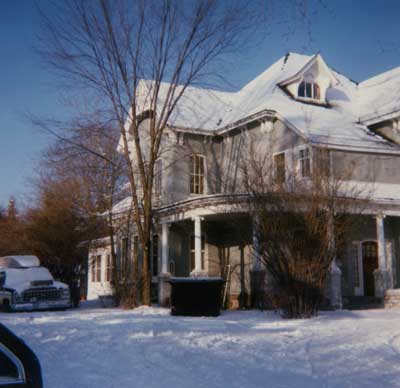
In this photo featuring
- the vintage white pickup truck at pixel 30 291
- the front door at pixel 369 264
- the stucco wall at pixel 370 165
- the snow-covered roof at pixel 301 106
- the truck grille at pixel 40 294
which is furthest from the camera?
the front door at pixel 369 264

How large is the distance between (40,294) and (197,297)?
572 cm

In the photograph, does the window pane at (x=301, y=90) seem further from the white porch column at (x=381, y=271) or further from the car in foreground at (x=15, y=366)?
the car in foreground at (x=15, y=366)

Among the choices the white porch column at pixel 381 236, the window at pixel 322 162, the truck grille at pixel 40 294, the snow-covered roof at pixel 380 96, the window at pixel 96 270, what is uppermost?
the snow-covered roof at pixel 380 96

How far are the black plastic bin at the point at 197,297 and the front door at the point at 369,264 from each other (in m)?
7.94

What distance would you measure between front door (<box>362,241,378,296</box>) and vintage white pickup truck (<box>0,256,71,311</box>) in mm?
10753

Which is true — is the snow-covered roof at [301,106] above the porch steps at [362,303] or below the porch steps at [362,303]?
above

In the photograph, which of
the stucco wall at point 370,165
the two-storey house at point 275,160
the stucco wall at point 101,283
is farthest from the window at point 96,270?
the stucco wall at point 370,165

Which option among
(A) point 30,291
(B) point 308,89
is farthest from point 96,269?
(B) point 308,89

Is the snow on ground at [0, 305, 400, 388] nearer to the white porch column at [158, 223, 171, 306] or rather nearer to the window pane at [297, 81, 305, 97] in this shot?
the white porch column at [158, 223, 171, 306]

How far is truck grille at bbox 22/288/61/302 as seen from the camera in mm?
17078

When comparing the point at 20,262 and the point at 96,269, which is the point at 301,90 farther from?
the point at 96,269

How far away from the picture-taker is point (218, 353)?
8.38m

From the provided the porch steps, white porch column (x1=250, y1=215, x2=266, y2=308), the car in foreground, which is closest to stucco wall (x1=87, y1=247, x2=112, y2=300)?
white porch column (x1=250, y1=215, x2=266, y2=308)

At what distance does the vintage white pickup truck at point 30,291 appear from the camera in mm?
16969
